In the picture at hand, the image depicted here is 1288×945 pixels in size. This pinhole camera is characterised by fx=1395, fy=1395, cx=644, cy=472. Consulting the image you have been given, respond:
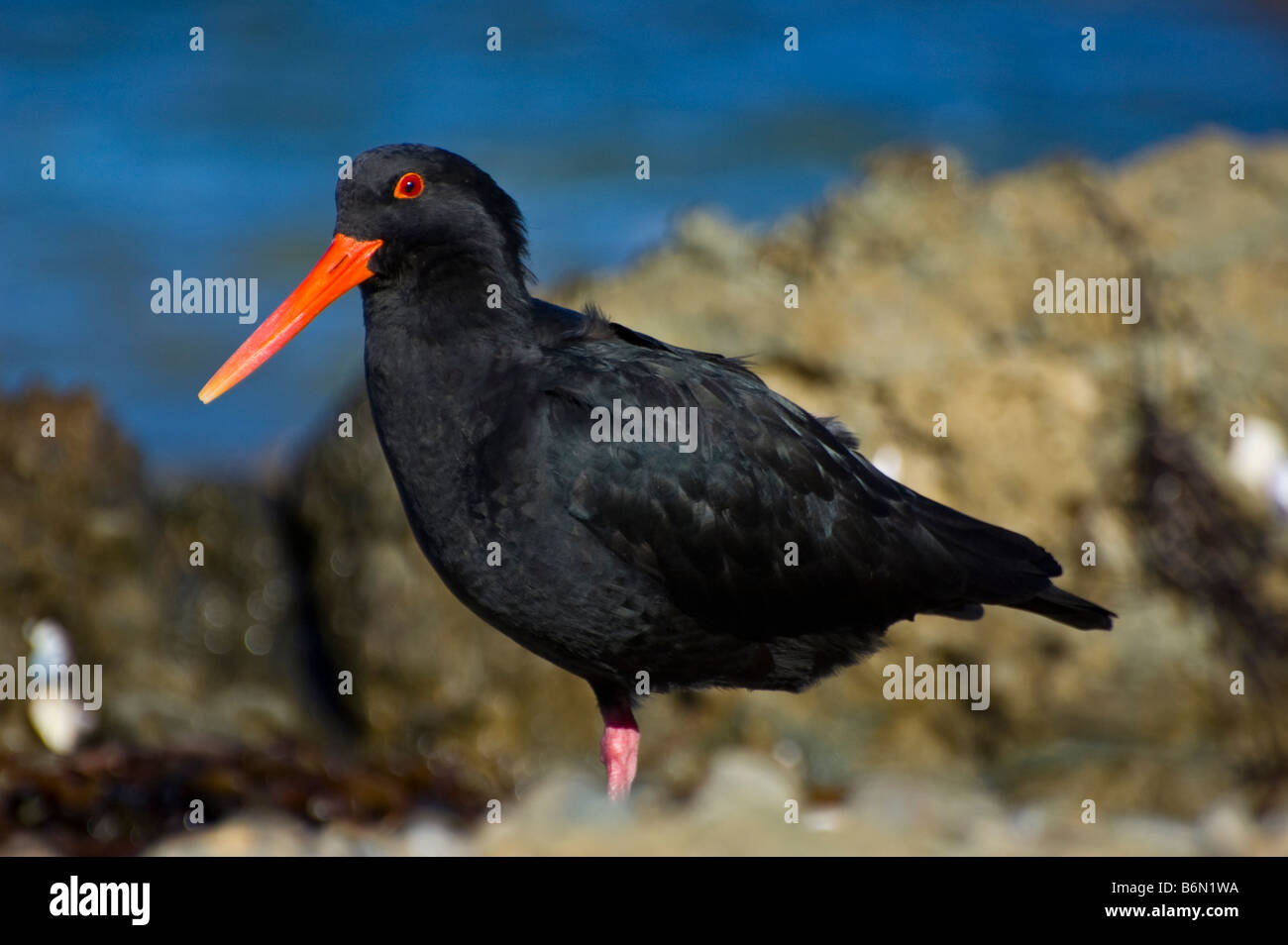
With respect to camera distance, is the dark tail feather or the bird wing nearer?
the bird wing

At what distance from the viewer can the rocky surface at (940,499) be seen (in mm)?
8117

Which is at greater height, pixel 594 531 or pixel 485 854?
pixel 594 531

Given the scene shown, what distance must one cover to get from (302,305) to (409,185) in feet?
1.78

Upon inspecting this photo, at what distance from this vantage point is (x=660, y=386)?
459 cm

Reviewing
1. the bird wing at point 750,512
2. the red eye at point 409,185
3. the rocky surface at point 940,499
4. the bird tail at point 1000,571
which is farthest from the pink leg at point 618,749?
the rocky surface at point 940,499

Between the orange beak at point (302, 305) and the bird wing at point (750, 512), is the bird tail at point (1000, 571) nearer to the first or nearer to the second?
the bird wing at point (750, 512)

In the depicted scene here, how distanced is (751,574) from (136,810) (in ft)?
8.85

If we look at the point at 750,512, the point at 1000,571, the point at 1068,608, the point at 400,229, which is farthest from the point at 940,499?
the point at 400,229

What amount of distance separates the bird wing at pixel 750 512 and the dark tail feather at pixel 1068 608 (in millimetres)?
75

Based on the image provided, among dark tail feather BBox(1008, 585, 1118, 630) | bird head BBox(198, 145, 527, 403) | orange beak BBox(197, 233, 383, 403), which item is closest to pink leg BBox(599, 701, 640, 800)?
dark tail feather BBox(1008, 585, 1118, 630)

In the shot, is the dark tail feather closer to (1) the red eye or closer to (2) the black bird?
(2) the black bird

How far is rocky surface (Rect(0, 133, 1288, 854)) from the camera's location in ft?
26.6
